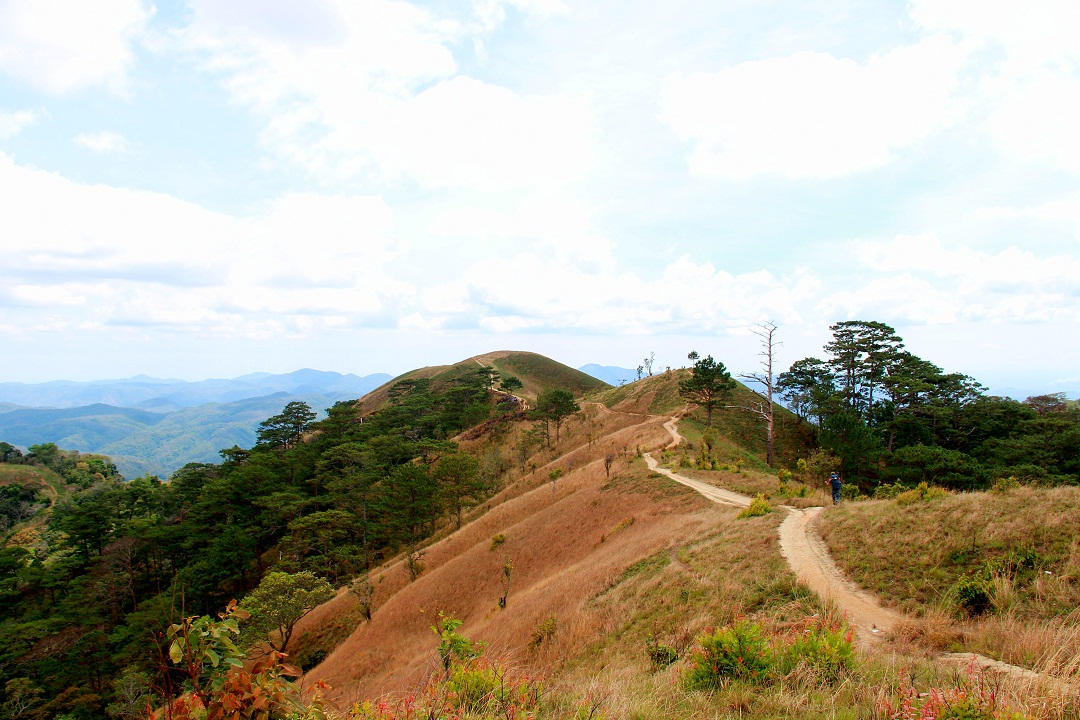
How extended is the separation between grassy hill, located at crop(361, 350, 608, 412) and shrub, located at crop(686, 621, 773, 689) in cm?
9277

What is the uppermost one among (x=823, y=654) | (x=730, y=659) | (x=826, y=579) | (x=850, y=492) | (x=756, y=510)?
(x=823, y=654)

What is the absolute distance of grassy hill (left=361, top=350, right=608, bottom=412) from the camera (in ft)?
353

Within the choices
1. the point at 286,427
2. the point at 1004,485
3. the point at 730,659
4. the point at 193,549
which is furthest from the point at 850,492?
the point at 286,427

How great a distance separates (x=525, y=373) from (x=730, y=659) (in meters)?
107

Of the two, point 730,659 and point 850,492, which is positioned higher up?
point 730,659

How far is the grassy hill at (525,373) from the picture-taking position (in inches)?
4235

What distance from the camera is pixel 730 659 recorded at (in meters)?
5.97

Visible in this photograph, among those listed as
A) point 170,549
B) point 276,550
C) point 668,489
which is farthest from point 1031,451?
point 170,549

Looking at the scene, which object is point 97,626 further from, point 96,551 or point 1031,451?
point 1031,451

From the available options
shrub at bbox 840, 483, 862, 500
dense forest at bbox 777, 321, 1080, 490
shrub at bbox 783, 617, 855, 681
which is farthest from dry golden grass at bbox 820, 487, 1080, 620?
dense forest at bbox 777, 321, 1080, 490

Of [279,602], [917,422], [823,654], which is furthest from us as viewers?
[917,422]

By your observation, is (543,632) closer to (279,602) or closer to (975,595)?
(975,595)

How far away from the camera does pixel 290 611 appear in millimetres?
23594

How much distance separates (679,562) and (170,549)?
155 ft
